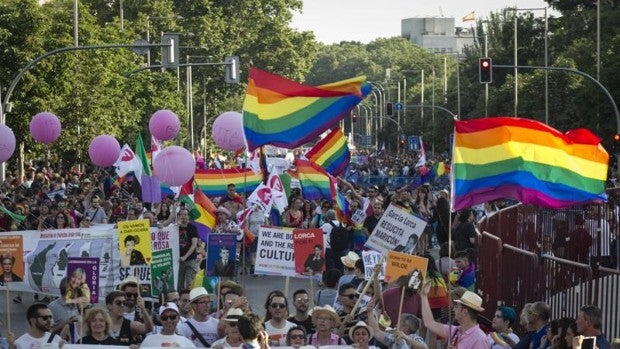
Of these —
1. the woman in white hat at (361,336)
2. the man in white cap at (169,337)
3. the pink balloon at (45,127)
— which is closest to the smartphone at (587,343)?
the woman in white hat at (361,336)

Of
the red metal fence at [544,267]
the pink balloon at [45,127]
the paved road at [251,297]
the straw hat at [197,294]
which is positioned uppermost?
the pink balloon at [45,127]

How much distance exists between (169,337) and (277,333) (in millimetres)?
997

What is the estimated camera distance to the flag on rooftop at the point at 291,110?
1678 centimetres

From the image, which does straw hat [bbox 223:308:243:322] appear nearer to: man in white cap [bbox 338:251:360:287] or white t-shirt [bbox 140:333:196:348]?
white t-shirt [bbox 140:333:196:348]

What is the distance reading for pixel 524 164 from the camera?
553 inches

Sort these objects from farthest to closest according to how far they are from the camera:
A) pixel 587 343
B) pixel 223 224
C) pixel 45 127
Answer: pixel 45 127 < pixel 223 224 < pixel 587 343

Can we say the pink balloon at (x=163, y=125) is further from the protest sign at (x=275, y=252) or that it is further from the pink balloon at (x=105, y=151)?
the protest sign at (x=275, y=252)

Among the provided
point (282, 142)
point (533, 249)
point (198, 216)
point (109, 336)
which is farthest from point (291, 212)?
point (109, 336)

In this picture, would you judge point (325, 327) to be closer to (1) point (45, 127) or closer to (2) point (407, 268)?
(2) point (407, 268)

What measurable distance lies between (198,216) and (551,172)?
8759mm

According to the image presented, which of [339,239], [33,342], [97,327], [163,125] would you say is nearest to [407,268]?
[97,327]

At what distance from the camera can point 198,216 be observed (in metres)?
22.1

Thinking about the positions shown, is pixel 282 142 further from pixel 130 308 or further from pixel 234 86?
pixel 234 86

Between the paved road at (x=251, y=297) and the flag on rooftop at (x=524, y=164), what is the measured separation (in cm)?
410
